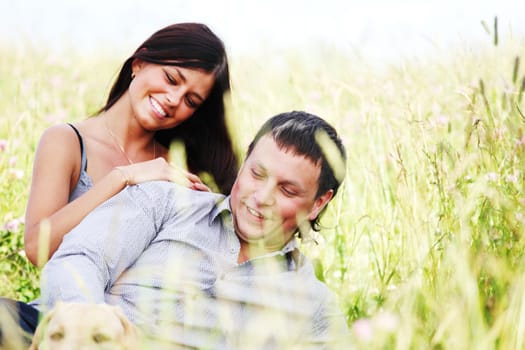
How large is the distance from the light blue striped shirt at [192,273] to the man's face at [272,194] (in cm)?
7

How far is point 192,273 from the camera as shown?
2.69 meters

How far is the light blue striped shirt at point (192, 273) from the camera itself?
8.06 ft

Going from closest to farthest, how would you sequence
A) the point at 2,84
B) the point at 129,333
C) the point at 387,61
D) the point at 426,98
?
the point at 129,333 < the point at 426,98 < the point at 387,61 < the point at 2,84

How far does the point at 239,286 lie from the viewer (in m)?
2.70

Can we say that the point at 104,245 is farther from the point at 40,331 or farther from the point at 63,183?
the point at 63,183

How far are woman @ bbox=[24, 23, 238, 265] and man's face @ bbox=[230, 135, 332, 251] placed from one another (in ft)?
1.31

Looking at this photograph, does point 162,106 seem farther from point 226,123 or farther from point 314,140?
point 314,140

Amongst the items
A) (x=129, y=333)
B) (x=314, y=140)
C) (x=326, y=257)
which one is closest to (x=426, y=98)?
(x=326, y=257)

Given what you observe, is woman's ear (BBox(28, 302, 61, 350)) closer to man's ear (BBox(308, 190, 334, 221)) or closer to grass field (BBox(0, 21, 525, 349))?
grass field (BBox(0, 21, 525, 349))

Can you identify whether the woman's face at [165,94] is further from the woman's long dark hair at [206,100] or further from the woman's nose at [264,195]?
the woman's nose at [264,195]

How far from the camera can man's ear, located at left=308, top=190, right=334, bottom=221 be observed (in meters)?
2.97

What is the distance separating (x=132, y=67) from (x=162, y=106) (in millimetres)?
482

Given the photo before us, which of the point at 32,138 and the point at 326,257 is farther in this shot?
the point at 32,138

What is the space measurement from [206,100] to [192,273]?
1351mm
